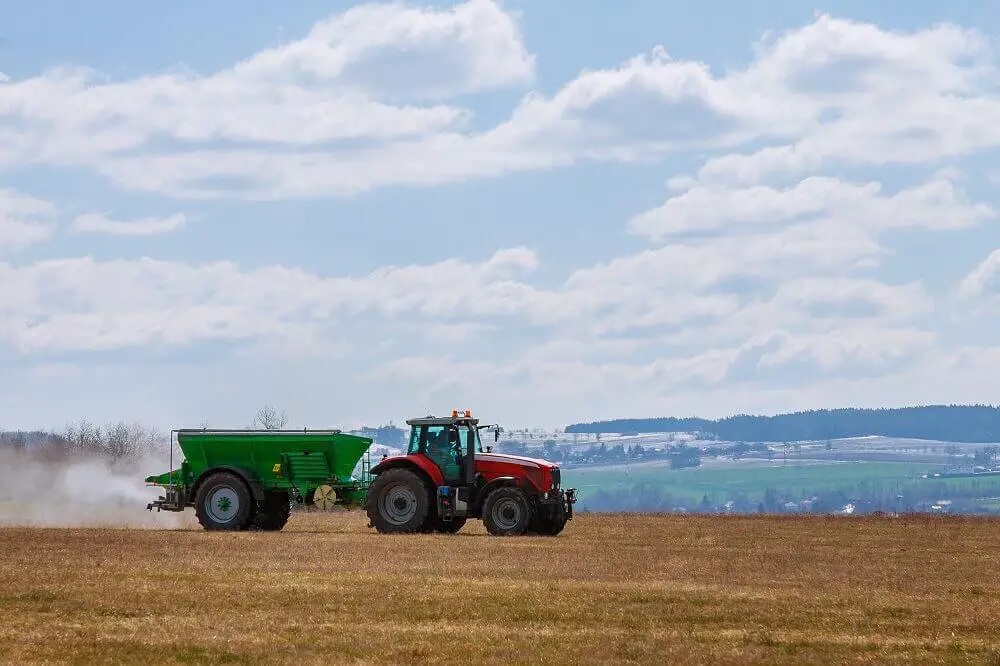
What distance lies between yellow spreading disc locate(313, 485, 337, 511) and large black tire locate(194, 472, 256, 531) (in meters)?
1.60

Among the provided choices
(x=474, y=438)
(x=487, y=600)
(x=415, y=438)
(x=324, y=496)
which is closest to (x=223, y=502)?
(x=324, y=496)

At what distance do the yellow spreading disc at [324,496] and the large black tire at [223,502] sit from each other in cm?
160

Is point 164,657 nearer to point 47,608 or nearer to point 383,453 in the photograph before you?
point 47,608

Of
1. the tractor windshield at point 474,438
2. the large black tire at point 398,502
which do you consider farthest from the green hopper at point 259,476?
the tractor windshield at point 474,438

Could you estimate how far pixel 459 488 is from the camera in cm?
3678

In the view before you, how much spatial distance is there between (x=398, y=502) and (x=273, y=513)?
12.0ft

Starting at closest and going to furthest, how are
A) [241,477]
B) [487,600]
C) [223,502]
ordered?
[487,600] < [223,502] < [241,477]

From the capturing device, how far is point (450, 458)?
3712 cm

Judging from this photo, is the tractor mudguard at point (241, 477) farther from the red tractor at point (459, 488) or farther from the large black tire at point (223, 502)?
the red tractor at point (459, 488)

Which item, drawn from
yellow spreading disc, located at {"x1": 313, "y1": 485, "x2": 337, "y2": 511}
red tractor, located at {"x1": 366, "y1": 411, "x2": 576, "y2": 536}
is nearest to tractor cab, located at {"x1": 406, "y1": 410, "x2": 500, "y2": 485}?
red tractor, located at {"x1": 366, "y1": 411, "x2": 576, "y2": 536}

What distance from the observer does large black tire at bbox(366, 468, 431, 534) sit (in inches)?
1436

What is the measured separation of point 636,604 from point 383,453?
18.6 meters

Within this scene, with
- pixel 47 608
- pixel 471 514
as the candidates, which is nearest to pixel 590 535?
pixel 471 514

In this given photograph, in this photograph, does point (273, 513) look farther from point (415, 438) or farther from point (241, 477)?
point (415, 438)
